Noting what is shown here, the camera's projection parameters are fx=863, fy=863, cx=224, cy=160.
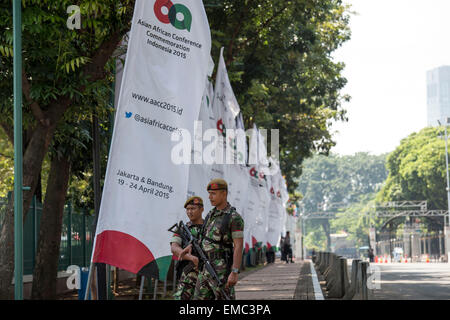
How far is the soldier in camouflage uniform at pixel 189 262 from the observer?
25.6ft

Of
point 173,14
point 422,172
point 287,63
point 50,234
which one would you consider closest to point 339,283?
point 50,234

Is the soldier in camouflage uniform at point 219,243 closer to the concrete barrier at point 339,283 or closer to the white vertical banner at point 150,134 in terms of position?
the white vertical banner at point 150,134

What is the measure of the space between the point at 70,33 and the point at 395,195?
7218 centimetres

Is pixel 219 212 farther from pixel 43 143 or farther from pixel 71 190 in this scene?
pixel 71 190

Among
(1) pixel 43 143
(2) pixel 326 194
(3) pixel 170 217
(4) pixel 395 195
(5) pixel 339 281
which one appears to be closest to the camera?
(3) pixel 170 217

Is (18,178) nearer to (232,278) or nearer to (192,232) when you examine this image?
(192,232)

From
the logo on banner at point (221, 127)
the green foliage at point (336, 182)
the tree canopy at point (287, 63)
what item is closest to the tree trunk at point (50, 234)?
the logo on banner at point (221, 127)

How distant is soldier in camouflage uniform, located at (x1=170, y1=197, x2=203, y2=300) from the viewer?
308 inches

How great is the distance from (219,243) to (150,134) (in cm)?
191

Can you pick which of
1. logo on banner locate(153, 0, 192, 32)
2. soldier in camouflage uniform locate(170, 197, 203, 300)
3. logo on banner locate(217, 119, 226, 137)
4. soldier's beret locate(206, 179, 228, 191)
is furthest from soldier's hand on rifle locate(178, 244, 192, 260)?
logo on banner locate(217, 119, 226, 137)

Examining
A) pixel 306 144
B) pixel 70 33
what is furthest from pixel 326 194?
pixel 70 33

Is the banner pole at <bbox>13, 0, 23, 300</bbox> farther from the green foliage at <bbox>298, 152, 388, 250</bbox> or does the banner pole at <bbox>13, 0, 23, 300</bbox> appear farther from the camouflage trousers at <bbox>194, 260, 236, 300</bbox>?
the green foliage at <bbox>298, 152, 388, 250</bbox>

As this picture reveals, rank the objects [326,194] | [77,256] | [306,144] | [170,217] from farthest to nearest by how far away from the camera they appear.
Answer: [326,194] < [306,144] < [77,256] < [170,217]

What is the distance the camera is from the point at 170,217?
8969 mm
